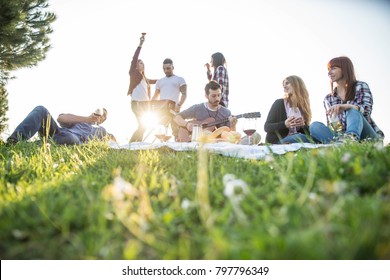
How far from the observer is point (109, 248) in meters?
0.99

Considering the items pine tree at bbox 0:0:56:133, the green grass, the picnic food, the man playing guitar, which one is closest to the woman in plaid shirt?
the picnic food

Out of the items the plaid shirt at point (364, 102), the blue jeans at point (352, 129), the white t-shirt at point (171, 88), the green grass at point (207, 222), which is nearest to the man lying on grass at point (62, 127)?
the white t-shirt at point (171, 88)

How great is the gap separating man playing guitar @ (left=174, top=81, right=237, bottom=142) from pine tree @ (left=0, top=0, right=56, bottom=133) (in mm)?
5170

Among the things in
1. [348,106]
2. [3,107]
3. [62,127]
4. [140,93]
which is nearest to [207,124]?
[140,93]

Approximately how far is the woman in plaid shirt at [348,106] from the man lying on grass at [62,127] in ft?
10.2

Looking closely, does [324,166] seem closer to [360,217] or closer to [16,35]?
[360,217]

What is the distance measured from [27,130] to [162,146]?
7.20ft

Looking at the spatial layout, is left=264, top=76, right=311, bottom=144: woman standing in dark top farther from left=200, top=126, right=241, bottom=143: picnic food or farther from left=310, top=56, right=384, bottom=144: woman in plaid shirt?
left=200, top=126, right=241, bottom=143: picnic food

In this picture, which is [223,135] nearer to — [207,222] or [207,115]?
[207,115]

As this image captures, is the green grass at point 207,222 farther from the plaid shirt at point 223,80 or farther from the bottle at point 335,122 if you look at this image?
the plaid shirt at point 223,80

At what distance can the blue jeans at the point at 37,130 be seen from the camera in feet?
14.1

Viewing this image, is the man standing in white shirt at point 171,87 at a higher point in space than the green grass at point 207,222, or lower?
higher
